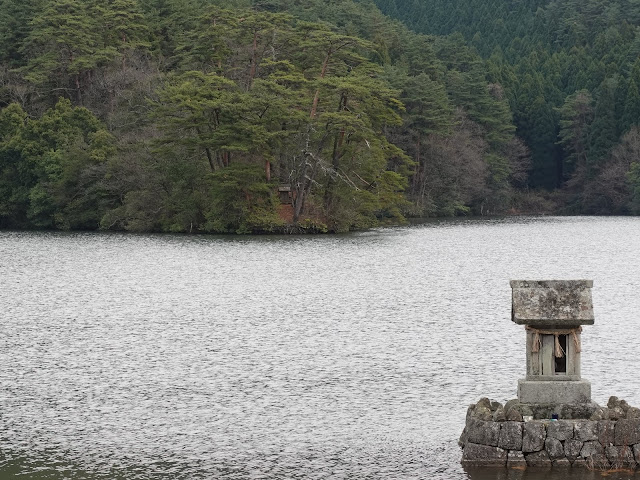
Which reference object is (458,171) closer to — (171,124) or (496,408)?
(171,124)

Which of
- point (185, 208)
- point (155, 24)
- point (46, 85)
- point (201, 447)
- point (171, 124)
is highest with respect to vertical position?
point (155, 24)

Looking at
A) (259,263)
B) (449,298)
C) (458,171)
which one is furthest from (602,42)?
(449,298)

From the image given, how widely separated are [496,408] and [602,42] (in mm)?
122508

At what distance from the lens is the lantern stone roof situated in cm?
1580

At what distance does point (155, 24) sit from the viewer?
306 feet

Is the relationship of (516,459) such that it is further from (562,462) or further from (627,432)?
(627,432)

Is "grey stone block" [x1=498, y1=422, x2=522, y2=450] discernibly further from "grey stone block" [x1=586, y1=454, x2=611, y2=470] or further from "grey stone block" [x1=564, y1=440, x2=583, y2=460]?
"grey stone block" [x1=586, y1=454, x2=611, y2=470]

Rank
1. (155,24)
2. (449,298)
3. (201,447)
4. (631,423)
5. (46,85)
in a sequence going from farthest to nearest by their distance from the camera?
(155,24)
(46,85)
(449,298)
(201,447)
(631,423)

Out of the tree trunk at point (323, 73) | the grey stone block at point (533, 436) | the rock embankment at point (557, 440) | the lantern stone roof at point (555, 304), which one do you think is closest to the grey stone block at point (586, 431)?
the rock embankment at point (557, 440)

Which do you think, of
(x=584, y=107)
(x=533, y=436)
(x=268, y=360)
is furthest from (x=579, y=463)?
(x=584, y=107)

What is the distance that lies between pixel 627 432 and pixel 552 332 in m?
1.87

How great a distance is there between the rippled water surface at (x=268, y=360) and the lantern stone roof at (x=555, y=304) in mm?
2436

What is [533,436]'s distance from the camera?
15188 mm

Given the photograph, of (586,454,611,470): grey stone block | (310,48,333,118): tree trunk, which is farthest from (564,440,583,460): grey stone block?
(310,48,333,118): tree trunk
